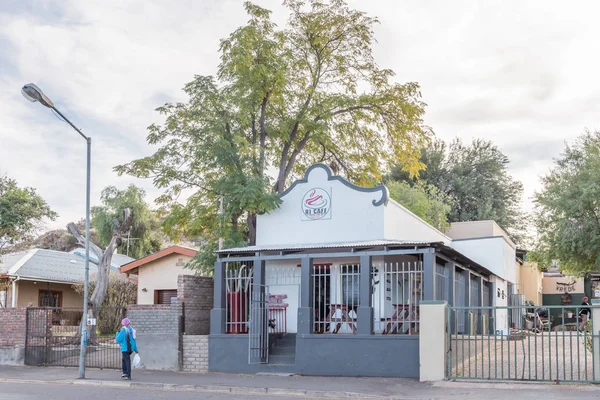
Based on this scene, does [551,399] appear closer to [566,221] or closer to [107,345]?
[107,345]

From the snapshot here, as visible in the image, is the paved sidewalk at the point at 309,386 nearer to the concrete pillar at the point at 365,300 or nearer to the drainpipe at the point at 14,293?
the concrete pillar at the point at 365,300

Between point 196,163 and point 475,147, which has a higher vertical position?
point 475,147

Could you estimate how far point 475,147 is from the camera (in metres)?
50.0

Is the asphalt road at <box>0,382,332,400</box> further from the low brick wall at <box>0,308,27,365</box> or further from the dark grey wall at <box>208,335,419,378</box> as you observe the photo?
the low brick wall at <box>0,308,27,365</box>

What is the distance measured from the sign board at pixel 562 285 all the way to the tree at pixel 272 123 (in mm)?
21032

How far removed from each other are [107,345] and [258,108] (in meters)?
8.92

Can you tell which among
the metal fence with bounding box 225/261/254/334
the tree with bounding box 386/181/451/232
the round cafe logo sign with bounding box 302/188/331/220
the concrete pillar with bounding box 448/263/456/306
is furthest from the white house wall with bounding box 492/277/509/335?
the metal fence with bounding box 225/261/254/334

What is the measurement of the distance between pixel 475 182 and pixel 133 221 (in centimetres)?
2267

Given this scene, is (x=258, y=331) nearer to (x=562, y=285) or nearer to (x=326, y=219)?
(x=326, y=219)

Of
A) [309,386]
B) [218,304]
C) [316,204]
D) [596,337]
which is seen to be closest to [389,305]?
[316,204]

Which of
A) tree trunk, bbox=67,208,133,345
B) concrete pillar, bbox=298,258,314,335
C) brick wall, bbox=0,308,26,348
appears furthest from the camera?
tree trunk, bbox=67,208,133,345

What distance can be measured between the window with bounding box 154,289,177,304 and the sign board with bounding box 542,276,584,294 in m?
23.3

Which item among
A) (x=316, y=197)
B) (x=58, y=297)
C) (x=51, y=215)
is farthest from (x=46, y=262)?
(x=316, y=197)

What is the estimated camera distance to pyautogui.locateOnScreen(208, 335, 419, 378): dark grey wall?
1627cm
